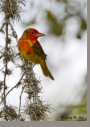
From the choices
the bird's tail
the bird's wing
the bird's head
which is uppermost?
the bird's head

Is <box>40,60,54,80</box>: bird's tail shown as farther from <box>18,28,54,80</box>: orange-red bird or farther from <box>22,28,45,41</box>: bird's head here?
<box>22,28,45,41</box>: bird's head

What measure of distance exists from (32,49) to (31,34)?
95mm

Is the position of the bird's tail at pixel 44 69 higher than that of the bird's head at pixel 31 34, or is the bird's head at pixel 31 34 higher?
the bird's head at pixel 31 34

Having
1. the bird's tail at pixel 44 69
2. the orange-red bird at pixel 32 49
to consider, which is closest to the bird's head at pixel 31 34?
the orange-red bird at pixel 32 49

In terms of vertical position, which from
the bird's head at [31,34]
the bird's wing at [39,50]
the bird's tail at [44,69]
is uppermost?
the bird's head at [31,34]

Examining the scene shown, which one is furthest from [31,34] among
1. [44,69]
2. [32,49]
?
[44,69]

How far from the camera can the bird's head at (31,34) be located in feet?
3.87

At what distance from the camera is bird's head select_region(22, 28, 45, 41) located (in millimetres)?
1179

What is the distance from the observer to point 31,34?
119cm

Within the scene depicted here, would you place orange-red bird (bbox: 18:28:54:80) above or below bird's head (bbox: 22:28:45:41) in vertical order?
below

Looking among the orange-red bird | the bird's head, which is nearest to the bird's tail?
the orange-red bird

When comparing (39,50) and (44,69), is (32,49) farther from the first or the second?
(44,69)

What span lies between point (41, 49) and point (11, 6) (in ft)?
1.04

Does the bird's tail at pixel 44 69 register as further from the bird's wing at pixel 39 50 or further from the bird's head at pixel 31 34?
the bird's head at pixel 31 34
